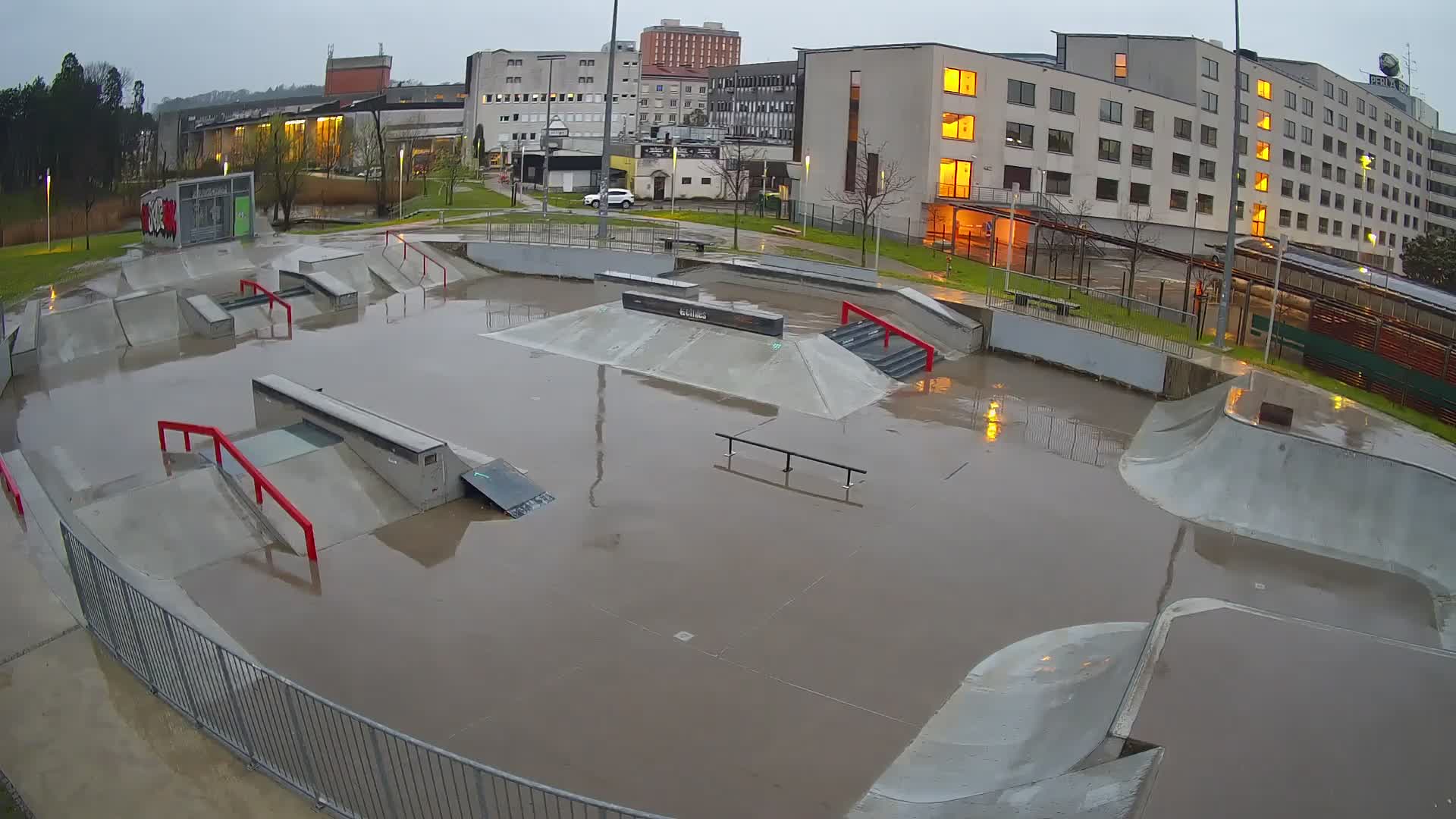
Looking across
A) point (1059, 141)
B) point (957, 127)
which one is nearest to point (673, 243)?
point (957, 127)

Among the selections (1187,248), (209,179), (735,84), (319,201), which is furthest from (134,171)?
(735,84)

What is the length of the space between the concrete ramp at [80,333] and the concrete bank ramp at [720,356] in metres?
9.66

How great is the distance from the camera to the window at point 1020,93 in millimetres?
50906

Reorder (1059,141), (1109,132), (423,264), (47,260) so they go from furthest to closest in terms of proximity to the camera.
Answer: (1109,132) < (1059,141) < (423,264) < (47,260)

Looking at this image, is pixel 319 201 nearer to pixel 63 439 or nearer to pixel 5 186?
pixel 5 186

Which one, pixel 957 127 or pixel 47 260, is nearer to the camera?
pixel 47 260

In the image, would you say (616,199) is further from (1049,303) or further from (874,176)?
(1049,303)

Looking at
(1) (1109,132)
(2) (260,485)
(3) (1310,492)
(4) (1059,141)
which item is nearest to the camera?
(2) (260,485)

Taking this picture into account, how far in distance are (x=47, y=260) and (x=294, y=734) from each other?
36857 mm

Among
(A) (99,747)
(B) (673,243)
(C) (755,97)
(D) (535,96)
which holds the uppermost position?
(C) (755,97)

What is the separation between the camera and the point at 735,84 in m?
142

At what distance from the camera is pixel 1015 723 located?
10492 millimetres

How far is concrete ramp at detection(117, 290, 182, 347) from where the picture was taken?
88.6 ft

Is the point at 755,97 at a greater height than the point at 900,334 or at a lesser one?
greater
